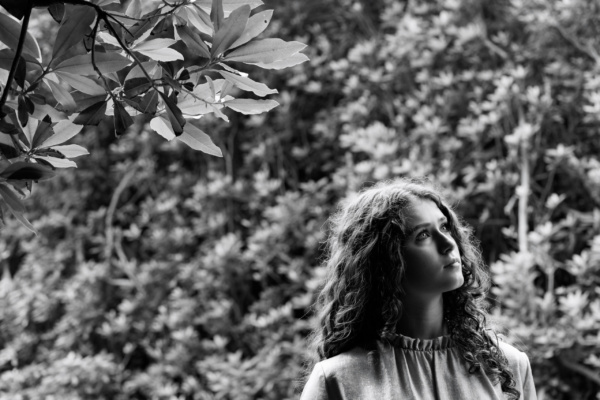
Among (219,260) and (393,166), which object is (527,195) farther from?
(219,260)

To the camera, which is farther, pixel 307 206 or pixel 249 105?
pixel 307 206

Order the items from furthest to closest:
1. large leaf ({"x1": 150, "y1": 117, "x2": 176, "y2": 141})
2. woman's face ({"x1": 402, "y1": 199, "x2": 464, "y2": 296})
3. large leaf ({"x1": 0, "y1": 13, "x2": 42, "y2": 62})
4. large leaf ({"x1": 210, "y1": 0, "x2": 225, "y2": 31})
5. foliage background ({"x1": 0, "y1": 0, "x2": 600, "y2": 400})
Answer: foliage background ({"x1": 0, "y1": 0, "x2": 600, "y2": 400}) < woman's face ({"x1": 402, "y1": 199, "x2": 464, "y2": 296}) < large leaf ({"x1": 150, "y1": 117, "x2": 176, "y2": 141}) < large leaf ({"x1": 210, "y1": 0, "x2": 225, "y2": 31}) < large leaf ({"x1": 0, "y1": 13, "x2": 42, "y2": 62})

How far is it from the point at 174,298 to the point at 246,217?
58cm

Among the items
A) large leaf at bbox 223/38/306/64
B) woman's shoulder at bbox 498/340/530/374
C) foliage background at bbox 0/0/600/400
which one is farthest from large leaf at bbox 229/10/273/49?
foliage background at bbox 0/0/600/400

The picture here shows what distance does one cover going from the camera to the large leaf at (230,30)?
795 millimetres

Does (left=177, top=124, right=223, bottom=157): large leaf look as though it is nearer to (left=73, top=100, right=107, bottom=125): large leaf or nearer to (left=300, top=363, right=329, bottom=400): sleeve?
(left=73, top=100, right=107, bottom=125): large leaf

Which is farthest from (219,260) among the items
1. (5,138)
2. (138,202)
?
(5,138)

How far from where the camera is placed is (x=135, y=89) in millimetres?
859

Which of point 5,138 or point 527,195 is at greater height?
point 5,138

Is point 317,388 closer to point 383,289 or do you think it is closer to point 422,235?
point 383,289

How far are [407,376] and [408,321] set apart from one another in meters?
0.12

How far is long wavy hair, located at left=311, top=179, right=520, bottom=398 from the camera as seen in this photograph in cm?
145

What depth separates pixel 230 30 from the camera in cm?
80

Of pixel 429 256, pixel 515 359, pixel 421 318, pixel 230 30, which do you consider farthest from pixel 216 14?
pixel 515 359
